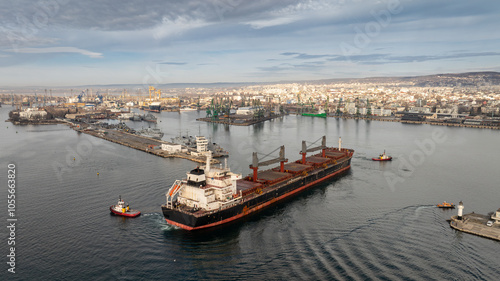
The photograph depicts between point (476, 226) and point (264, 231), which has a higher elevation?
point (476, 226)

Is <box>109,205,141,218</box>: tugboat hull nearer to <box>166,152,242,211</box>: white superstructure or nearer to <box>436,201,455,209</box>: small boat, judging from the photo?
<box>166,152,242,211</box>: white superstructure

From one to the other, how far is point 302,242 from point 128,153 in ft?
113

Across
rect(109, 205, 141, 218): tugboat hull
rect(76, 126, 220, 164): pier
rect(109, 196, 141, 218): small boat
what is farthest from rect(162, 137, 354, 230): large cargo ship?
rect(76, 126, 220, 164): pier

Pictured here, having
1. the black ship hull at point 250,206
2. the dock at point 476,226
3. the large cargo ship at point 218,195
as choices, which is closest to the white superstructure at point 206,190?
the large cargo ship at point 218,195

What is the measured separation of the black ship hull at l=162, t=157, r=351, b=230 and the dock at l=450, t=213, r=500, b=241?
41.2 ft

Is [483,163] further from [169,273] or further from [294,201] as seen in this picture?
[169,273]

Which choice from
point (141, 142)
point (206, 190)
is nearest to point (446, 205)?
point (206, 190)

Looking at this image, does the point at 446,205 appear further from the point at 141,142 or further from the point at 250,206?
the point at 141,142

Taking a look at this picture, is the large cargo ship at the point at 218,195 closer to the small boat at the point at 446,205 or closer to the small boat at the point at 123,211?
the small boat at the point at 123,211

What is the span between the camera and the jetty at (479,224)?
828 inches

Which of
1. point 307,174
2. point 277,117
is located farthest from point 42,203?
point 277,117

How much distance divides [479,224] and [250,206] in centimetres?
1569

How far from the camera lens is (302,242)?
20250mm

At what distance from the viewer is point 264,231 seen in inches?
878
